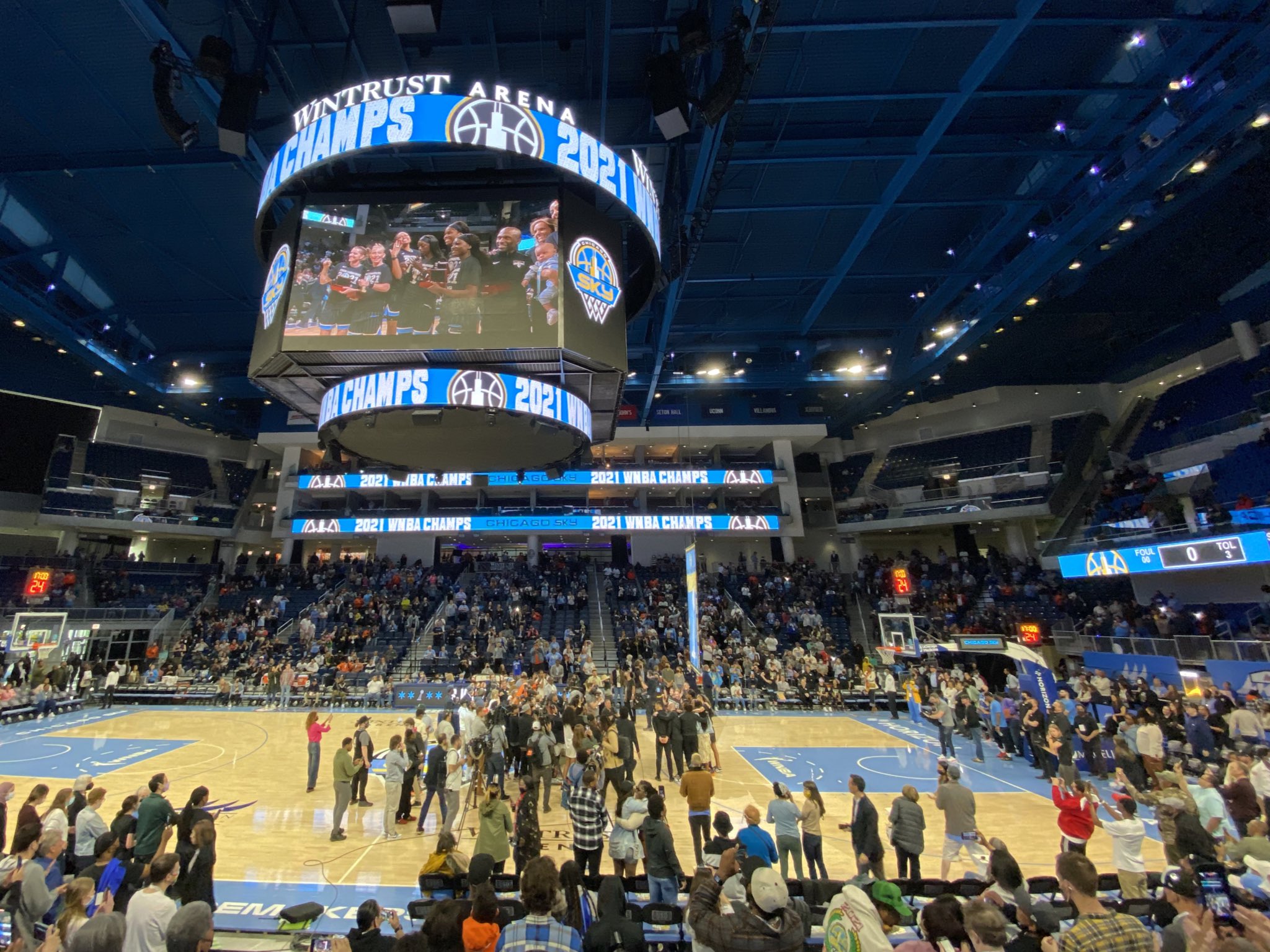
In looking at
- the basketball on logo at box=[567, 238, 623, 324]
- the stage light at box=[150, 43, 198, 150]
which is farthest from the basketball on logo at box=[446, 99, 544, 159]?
the stage light at box=[150, 43, 198, 150]

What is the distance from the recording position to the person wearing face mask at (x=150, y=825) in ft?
21.3

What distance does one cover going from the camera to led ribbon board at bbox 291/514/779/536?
33.4 metres

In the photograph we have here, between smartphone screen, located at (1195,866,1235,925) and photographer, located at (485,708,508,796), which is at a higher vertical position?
photographer, located at (485,708,508,796)

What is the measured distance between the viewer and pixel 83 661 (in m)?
24.3

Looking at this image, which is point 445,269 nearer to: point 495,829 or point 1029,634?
point 495,829

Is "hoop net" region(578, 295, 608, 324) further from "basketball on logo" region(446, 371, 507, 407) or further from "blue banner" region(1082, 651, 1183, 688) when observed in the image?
"blue banner" region(1082, 651, 1183, 688)

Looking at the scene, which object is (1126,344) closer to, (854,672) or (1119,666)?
(1119,666)

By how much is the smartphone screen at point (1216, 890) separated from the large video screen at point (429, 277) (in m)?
9.00

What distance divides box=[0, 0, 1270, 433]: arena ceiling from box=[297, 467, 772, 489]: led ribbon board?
855cm

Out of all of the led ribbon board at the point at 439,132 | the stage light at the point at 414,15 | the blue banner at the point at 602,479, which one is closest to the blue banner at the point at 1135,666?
the blue banner at the point at 602,479

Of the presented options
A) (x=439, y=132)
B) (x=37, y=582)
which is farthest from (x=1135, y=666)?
(x=37, y=582)

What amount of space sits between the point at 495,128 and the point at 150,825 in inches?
369

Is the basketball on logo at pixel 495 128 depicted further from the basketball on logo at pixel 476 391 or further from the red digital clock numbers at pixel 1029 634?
the red digital clock numbers at pixel 1029 634

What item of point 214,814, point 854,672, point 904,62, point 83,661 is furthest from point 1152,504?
point 83,661
